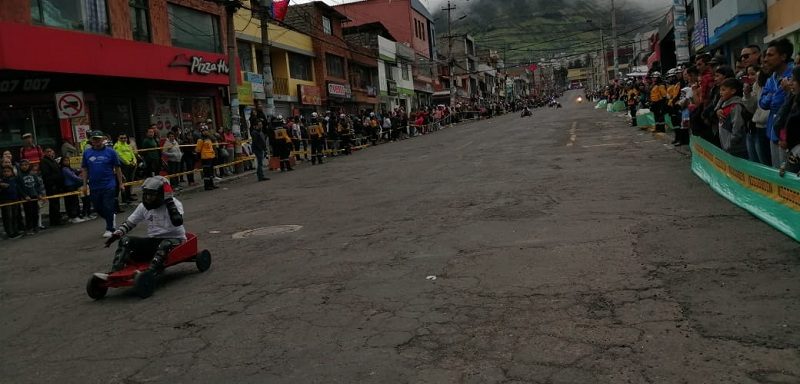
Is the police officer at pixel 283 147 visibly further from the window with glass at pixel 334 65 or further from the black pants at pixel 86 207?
the window with glass at pixel 334 65

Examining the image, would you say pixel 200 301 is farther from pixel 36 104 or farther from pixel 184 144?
pixel 36 104

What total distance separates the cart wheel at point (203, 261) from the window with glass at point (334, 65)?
119ft

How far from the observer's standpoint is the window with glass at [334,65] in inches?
1708

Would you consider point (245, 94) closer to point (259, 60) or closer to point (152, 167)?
point (259, 60)

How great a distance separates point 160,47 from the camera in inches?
921

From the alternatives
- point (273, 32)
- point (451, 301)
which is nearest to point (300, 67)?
point (273, 32)

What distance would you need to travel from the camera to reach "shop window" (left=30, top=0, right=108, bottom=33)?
19.1 meters

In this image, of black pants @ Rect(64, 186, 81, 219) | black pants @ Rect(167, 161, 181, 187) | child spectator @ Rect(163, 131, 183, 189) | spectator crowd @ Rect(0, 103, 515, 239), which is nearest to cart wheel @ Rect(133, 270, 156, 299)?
spectator crowd @ Rect(0, 103, 515, 239)

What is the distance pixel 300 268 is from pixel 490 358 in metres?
3.40

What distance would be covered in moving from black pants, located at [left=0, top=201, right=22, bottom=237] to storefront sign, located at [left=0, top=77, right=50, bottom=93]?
7631mm

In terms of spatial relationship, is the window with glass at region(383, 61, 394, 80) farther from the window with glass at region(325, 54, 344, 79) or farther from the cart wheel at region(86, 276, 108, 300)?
the cart wheel at region(86, 276, 108, 300)

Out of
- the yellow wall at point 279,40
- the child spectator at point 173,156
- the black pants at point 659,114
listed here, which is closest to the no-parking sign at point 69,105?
the child spectator at point 173,156

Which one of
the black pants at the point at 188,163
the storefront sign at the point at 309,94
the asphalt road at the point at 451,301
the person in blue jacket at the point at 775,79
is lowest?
the asphalt road at the point at 451,301

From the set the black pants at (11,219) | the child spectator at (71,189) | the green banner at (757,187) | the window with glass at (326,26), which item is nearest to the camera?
the green banner at (757,187)
